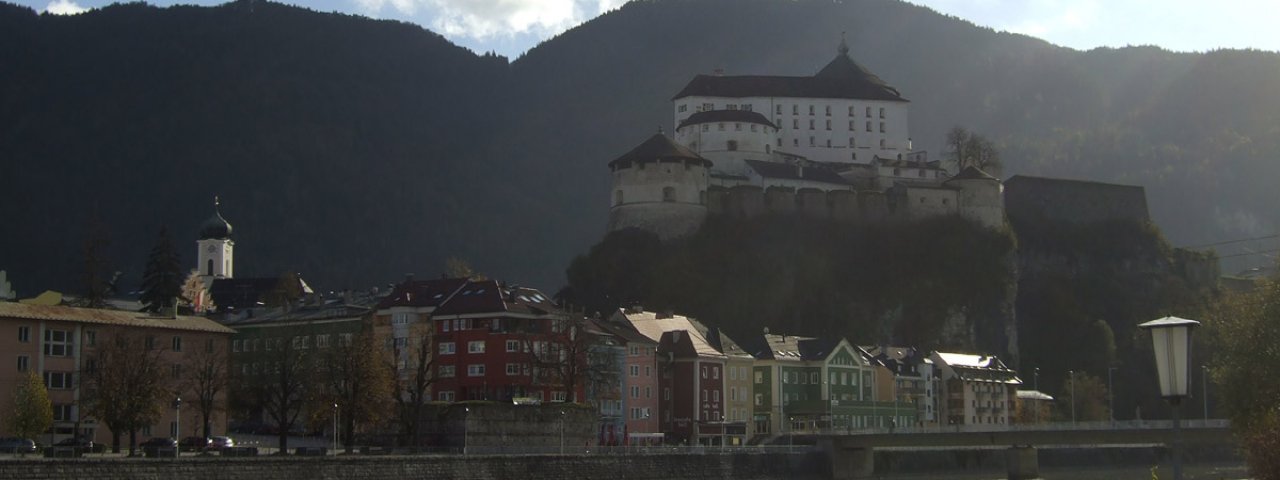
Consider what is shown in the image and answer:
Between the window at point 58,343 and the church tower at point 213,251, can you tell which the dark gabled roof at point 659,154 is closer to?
the church tower at point 213,251

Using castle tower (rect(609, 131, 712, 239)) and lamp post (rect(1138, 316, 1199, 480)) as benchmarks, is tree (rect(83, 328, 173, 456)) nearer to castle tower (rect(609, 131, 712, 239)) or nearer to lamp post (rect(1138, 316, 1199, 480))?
lamp post (rect(1138, 316, 1199, 480))

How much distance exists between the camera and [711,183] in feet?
368

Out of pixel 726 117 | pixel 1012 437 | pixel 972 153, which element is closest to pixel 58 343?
pixel 1012 437

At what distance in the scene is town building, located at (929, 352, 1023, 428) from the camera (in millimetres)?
100688

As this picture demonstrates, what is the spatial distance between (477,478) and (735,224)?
2195 inches

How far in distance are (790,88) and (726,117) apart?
1125 cm

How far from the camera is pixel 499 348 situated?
73.2 m

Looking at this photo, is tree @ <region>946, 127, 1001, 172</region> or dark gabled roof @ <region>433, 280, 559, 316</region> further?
tree @ <region>946, 127, 1001, 172</region>

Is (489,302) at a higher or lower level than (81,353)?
higher

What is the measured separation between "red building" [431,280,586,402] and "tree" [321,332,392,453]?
30.6ft

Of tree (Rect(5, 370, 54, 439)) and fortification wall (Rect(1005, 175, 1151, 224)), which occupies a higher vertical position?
fortification wall (Rect(1005, 175, 1151, 224))

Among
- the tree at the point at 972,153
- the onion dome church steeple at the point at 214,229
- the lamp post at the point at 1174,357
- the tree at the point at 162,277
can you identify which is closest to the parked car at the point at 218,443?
the tree at the point at 162,277

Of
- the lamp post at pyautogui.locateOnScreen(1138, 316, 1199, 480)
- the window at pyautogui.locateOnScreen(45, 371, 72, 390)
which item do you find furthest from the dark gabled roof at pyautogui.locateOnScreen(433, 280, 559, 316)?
the lamp post at pyautogui.locateOnScreen(1138, 316, 1199, 480)

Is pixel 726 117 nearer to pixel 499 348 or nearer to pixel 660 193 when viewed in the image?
pixel 660 193
